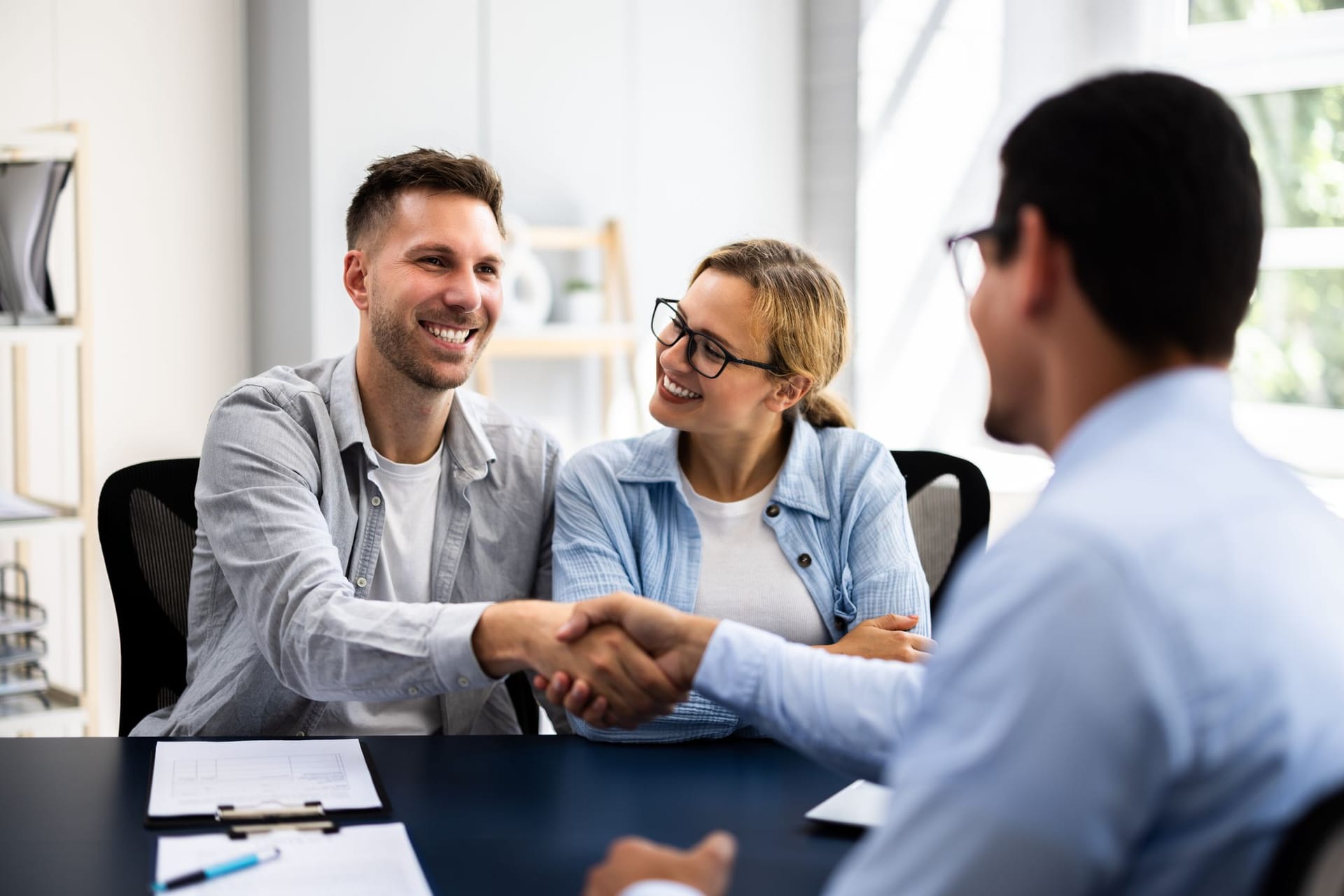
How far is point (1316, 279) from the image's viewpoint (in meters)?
3.34

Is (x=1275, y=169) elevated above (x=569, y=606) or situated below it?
above

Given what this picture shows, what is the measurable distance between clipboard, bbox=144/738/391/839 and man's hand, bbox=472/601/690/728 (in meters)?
0.19

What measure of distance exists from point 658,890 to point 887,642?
0.78 m

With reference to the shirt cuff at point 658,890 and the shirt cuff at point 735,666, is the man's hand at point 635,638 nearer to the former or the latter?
the shirt cuff at point 735,666

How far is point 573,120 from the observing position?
3.65 m

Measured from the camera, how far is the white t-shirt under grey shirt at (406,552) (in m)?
1.85

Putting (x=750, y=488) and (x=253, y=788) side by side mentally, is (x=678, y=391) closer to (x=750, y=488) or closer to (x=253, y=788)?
(x=750, y=488)

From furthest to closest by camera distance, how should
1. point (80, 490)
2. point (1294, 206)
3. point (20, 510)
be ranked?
point (1294, 206) → point (80, 490) → point (20, 510)

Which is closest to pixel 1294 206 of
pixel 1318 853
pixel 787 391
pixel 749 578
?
pixel 787 391

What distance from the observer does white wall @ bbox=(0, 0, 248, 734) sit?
3.05 metres

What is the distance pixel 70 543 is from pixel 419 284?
156 cm

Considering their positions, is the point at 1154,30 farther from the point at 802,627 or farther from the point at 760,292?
the point at 802,627

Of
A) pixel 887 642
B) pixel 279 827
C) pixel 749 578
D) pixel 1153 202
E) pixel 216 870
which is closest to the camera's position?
pixel 1153 202

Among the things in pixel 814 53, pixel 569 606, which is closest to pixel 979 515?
pixel 569 606
